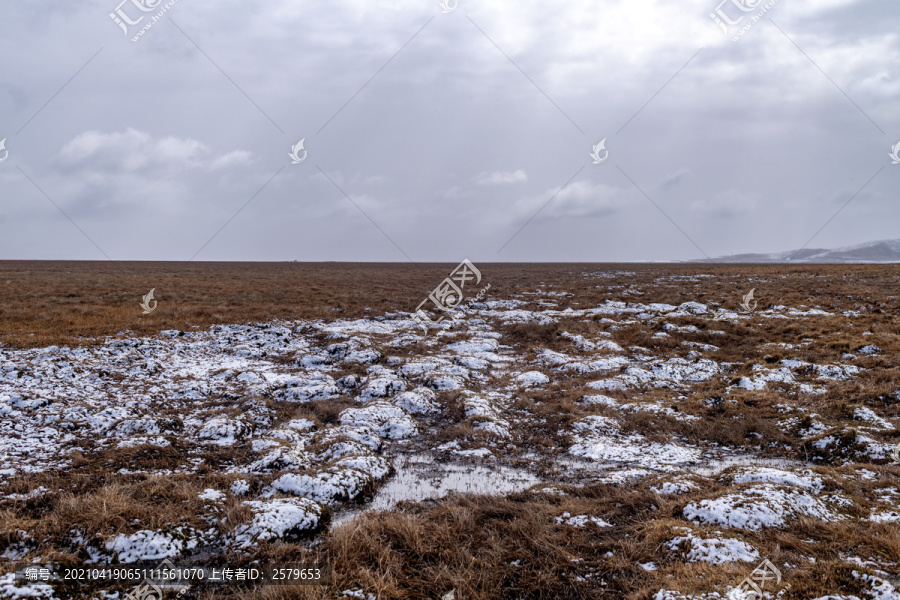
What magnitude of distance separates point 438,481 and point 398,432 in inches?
112

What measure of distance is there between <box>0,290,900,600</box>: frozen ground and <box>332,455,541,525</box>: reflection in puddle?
0.05m

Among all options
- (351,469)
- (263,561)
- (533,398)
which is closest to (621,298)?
(533,398)

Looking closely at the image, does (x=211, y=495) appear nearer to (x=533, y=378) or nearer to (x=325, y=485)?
(x=325, y=485)

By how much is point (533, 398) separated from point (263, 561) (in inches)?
398

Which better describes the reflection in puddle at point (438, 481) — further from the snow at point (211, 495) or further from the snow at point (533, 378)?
the snow at point (533, 378)

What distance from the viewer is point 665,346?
21.6 meters

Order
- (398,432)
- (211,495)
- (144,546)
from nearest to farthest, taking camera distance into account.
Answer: (144,546) → (211,495) → (398,432)

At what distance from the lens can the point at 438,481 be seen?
9125 millimetres

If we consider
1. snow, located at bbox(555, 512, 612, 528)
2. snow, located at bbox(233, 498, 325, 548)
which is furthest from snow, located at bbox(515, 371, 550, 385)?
snow, located at bbox(233, 498, 325, 548)

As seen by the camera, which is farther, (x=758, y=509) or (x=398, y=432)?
(x=398, y=432)

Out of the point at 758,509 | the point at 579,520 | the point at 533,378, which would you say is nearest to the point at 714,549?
the point at 758,509

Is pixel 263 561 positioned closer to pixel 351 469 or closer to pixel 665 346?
pixel 351 469

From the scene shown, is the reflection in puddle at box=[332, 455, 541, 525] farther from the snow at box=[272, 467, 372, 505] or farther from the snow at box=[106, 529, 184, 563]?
the snow at box=[106, 529, 184, 563]

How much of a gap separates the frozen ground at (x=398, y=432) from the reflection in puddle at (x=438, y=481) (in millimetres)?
55
